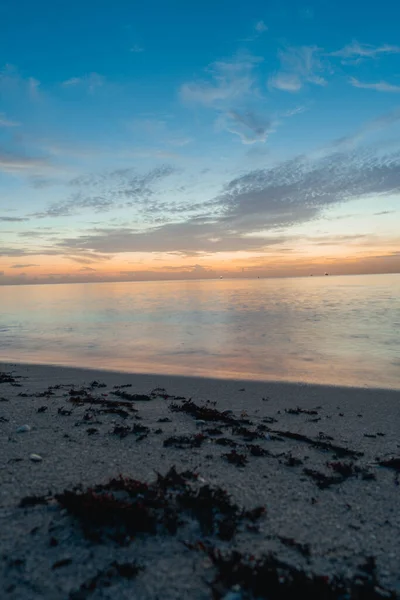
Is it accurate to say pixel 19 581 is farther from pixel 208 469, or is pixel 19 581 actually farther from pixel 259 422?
pixel 259 422

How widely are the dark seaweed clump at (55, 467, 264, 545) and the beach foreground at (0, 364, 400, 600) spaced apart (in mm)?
17

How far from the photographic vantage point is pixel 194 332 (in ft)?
119

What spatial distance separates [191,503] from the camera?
191 inches

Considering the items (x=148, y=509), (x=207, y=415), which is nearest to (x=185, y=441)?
(x=207, y=415)

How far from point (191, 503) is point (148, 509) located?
0.60 metres

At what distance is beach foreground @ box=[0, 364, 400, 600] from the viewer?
12.1 feet

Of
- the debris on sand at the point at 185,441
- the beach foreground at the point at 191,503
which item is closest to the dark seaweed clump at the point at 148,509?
the beach foreground at the point at 191,503

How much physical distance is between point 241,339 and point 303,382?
15257 millimetres

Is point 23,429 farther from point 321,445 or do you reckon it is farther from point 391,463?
point 391,463

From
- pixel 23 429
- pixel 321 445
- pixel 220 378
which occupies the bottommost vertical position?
pixel 220 378

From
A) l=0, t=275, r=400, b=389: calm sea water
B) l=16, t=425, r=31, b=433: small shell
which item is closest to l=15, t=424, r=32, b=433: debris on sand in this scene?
l=16, t=425, r=31, b=433: small shell

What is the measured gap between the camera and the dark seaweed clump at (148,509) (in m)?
4.30

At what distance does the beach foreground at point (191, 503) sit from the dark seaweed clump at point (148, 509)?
2 centimetres

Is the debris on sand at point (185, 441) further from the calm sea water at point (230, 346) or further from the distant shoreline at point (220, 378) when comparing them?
the calm sea water at point (230, 346)
